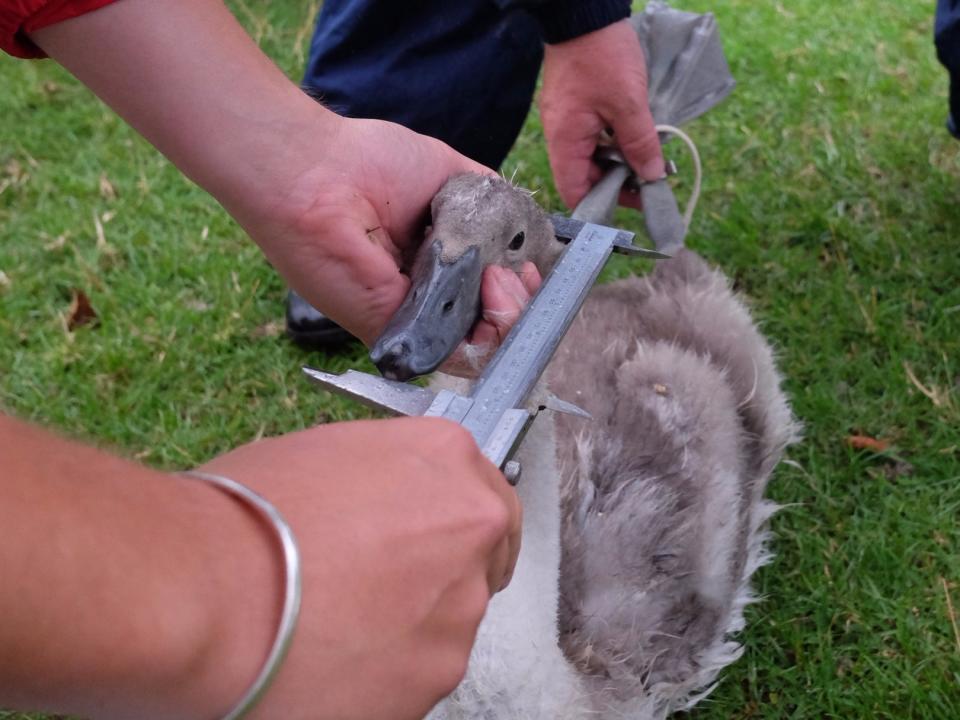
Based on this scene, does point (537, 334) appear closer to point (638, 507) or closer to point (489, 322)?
point (489, 322)

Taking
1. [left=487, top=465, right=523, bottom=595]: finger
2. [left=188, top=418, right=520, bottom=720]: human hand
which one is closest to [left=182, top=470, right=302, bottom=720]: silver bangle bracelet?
[left=188, top=418, right=520, bottom=720]: human hand

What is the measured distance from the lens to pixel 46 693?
71cm

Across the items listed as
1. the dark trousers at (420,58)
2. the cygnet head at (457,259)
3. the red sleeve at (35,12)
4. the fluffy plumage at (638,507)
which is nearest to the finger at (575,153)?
the fluffy plumage at (638,507)

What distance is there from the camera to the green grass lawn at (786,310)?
201cm

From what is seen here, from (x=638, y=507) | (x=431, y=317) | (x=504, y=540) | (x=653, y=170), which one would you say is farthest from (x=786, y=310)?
(x=504, y=540)

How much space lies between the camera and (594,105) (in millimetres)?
2195

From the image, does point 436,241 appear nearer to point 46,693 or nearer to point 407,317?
point 407,317

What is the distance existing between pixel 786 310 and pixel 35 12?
6.87 ft

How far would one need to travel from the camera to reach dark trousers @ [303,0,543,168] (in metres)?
2.60

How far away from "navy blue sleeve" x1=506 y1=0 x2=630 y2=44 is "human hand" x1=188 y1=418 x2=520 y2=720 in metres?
1.47

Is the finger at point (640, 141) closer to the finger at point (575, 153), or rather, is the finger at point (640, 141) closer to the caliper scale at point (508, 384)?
the finger at point (575, 153)

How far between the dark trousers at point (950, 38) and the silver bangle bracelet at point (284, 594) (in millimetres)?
2565

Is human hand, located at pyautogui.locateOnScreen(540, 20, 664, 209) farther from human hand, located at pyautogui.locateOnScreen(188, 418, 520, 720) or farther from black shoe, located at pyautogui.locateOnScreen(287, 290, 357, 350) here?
human hand, located at pyautogui.locateOnScreen(188, 418, 520, 720)

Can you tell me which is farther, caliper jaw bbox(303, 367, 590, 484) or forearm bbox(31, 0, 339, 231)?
forearm bbox(31, 0, 339, 231)
